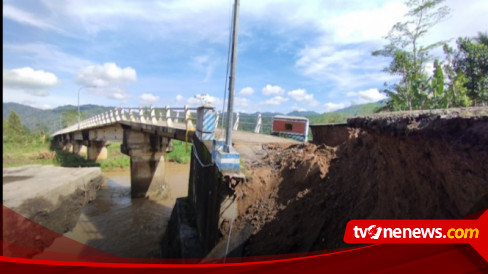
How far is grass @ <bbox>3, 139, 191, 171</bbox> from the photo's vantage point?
13.6 meters

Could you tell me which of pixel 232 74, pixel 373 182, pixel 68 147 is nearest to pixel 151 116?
pixel 232 74

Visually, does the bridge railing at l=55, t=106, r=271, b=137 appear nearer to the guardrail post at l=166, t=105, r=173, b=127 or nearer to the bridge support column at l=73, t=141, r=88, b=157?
the guardrail post at l=166, t=105, r=173, b=127

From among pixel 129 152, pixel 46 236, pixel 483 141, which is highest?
pixel 483 141

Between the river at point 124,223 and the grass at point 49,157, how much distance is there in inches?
153

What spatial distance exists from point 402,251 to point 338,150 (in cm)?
321

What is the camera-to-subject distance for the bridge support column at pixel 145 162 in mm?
16344

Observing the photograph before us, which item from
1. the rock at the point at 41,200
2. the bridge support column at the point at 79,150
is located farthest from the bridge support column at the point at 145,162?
the bridge support column at the point at 79,150

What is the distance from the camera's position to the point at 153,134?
51.6 feet

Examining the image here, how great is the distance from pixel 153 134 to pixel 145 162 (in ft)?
7.21

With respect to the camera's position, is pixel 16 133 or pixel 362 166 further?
pixel 16 133

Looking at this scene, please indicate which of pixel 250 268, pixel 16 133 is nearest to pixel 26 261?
pixel 250 268

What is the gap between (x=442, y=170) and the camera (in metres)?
2.20

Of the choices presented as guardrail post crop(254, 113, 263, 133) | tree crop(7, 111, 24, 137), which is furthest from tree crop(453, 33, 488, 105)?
tree crop(7, 111, 24, 137)

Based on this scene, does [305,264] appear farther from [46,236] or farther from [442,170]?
[46,236]
